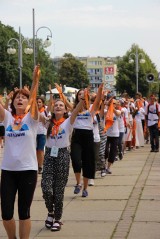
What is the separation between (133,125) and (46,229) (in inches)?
541

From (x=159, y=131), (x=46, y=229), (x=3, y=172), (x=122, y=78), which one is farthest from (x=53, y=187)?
(x=122, y=78)

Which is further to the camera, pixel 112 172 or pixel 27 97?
pixel 112 172

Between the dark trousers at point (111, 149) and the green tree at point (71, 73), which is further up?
the green tree at point (71, 73)

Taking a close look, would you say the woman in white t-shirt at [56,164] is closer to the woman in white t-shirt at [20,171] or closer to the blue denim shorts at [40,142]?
the woman in white t-shirt at [20,171]

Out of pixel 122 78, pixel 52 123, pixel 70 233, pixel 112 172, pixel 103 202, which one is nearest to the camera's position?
pixel 70 233

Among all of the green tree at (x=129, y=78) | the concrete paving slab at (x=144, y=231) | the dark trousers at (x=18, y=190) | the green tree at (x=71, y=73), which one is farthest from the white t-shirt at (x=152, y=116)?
the green tree at (x=71, y=73)

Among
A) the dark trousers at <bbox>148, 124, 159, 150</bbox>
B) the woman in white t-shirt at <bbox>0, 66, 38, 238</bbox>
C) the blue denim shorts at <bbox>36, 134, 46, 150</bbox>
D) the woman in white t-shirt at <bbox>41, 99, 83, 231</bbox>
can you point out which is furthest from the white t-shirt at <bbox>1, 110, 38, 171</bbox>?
the dark trousers at <bbox>148, 124, 159, 150</bbox>

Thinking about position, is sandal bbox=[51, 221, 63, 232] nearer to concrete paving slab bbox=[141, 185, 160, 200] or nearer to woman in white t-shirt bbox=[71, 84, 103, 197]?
woman in white t-shirt bbox=[71, 84, 103, 197]

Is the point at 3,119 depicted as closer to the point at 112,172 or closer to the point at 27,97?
the point at 27,97

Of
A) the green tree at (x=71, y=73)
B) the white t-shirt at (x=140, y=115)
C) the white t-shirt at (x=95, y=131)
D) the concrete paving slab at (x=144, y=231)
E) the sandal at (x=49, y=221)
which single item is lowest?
the concrete paving slab at (x=144, y=231)

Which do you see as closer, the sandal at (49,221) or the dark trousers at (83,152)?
the sandal at (49,221)

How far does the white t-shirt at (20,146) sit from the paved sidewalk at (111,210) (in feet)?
4.58

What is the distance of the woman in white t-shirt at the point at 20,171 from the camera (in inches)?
255

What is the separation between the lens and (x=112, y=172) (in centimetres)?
1436
